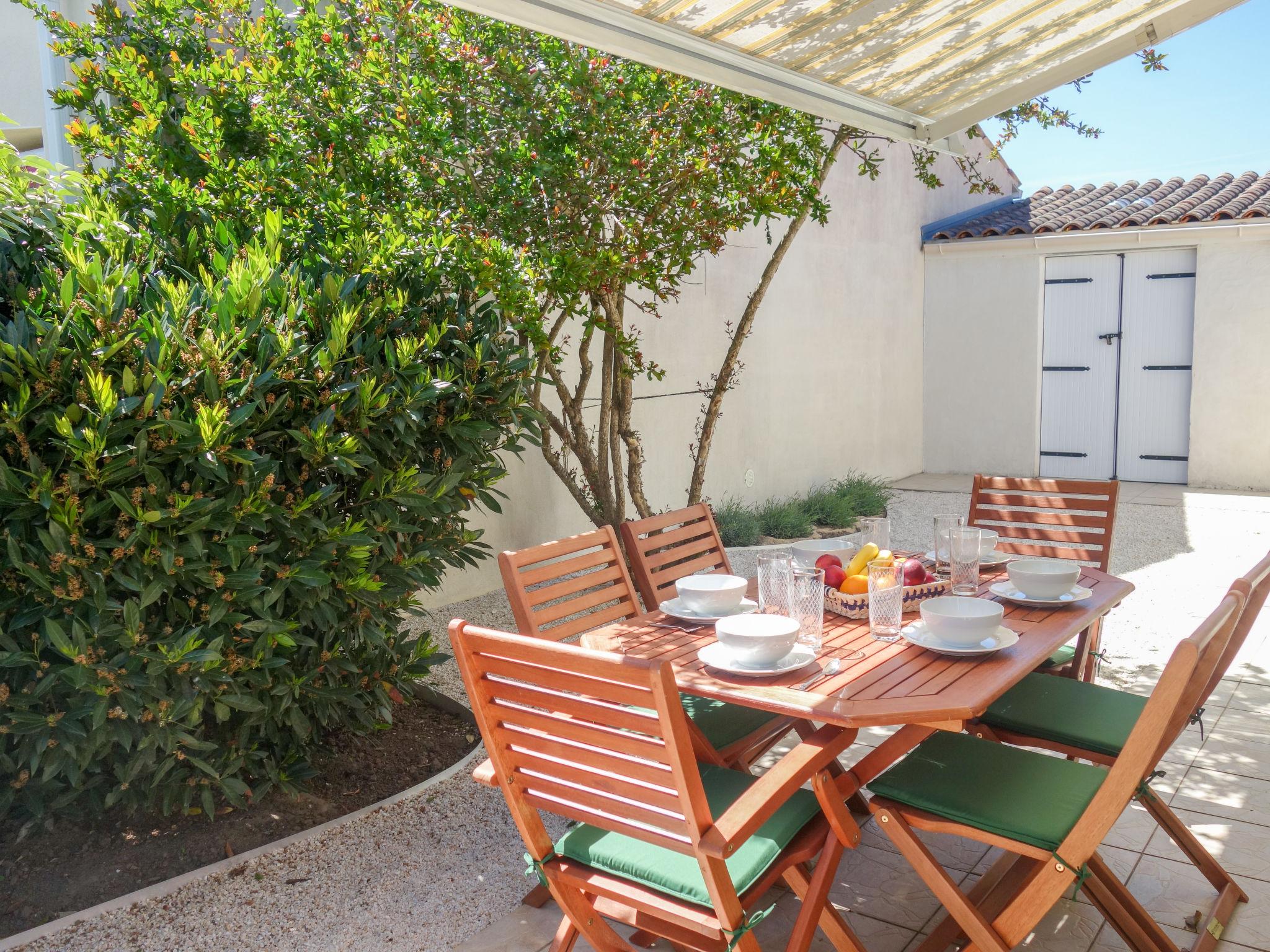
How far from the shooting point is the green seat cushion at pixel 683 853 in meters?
2.06

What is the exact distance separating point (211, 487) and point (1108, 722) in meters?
2.56

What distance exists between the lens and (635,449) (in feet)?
19.0

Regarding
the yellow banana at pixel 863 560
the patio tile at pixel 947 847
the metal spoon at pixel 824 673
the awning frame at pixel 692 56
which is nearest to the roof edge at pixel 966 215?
the awning frame at pixel 692 56

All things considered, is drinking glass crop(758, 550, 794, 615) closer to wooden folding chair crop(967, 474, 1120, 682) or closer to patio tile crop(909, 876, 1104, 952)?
patio tile crop(909, 876, 1104, 952)

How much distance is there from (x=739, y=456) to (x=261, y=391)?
643 cm

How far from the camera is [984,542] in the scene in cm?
336

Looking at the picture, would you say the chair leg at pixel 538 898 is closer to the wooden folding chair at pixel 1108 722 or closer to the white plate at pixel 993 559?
the wooden folding chair at pixel 1108 722

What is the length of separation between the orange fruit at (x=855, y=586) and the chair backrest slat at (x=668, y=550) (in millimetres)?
822

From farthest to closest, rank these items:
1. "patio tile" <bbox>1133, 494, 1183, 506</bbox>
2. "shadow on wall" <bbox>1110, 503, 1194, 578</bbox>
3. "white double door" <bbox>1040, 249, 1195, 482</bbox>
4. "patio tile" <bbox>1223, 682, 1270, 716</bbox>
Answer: "white double door" <bbox>1040, 249, 1195, 482</bbox> → "patio tile" <bbox>1133, 494, 1183, 506</bbox> → "shadow on wall" <bbox>1110, 503, 1194, 578</bbox> → "patio tile" <bbox>1223, 682, 1270, 716</bbox>

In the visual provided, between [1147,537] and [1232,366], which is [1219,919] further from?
[1232,366]

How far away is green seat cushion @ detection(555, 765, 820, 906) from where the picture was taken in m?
2.06

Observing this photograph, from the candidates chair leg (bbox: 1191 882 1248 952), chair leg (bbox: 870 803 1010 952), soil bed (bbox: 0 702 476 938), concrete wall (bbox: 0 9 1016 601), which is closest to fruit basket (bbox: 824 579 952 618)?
chair leg (bbox: 870 803 1010 952)

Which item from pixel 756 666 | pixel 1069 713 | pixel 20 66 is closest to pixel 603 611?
pixel 756 666

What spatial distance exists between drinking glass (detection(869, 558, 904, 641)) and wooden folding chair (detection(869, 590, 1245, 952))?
12.4 inches
